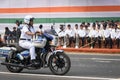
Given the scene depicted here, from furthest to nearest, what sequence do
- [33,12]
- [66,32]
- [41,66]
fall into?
1. [33,12]
2. [66,32]
3. [41,66]

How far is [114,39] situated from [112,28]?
0.60 m

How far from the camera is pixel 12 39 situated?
27.3 meters

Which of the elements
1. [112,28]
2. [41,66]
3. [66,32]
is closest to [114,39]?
[112,28]

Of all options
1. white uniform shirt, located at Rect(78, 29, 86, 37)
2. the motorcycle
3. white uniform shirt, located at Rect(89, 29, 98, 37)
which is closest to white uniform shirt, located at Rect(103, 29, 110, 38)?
white uniform shirt, located at Rect(89, 29, 98, 37)

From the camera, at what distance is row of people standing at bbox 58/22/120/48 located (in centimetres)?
2522

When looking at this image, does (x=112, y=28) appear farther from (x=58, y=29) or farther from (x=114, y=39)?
(x=58, y=29)

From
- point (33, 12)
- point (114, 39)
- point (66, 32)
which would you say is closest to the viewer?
point (114, 39)

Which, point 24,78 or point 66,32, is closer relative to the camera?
point 24,78

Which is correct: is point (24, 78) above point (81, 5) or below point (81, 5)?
A: below

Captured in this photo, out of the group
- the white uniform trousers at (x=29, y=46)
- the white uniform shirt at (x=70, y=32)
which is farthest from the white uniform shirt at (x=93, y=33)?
the white uniform trousers at (x=29, y=46)

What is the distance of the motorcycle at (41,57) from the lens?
12934 millimetres

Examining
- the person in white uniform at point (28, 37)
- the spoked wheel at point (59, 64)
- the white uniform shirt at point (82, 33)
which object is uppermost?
the person in white uniform at point (28, 37)

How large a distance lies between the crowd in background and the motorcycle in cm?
1063

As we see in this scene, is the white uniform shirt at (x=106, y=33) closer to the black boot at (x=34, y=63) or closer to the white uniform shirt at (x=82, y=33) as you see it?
the white uniform shirt at (x=82, y=33)
